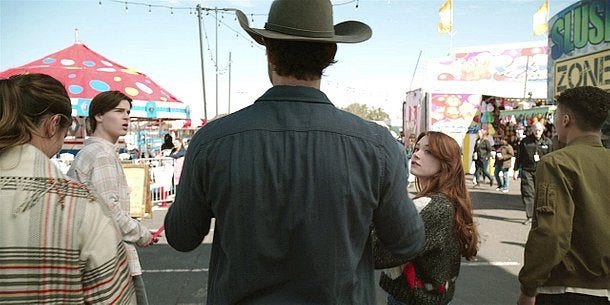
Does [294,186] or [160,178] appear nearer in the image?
[294,186]

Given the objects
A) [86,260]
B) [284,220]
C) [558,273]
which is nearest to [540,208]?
[558,273]

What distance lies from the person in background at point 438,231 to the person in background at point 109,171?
1514mm

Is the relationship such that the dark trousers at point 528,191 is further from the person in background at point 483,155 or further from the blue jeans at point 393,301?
the blue jeans at point 393,301

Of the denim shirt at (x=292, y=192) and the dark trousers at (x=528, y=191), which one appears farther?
the dark trousers at (x=528, y=191)

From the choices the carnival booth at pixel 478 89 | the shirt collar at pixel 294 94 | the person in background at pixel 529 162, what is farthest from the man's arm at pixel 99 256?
the carnival booth at pixel 478 89

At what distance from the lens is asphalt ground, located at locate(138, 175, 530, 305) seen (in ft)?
15.1

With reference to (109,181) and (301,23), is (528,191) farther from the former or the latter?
(301,23)

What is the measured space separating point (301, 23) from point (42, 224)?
1.00 metres

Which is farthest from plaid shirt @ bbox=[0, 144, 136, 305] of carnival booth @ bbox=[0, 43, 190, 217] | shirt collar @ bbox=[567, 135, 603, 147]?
carnival booth @ bbox=[0, 43, 190, 217]

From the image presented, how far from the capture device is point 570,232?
2.11 m

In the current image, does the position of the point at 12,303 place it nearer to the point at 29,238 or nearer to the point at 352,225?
the point at 29,238

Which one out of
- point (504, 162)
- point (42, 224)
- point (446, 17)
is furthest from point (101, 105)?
point (446, 17)

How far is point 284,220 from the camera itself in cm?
133

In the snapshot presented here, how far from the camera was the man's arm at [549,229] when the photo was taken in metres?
2.09
